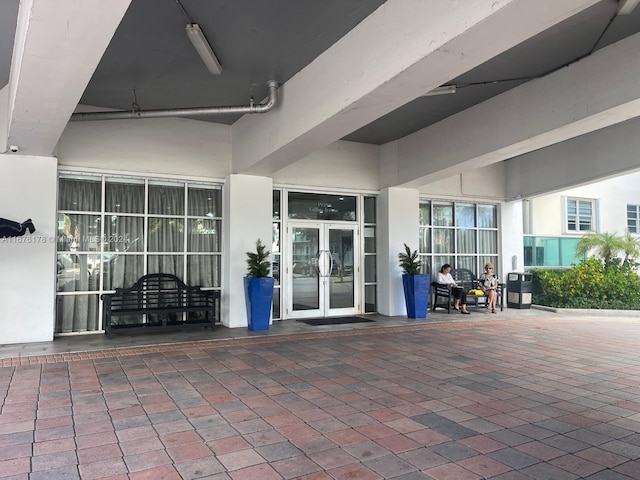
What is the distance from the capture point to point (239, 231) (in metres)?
8.63

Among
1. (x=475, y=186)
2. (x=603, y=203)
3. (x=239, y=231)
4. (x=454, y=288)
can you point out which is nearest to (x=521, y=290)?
(x=454, y=288)

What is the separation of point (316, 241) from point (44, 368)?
5.54 metres

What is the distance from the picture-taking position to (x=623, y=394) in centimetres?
468

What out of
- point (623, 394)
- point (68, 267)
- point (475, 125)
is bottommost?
point (623, 394)

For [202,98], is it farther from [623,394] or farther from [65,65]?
[623,394]

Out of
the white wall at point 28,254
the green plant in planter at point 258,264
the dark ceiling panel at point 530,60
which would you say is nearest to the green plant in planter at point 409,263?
the dark ceiling panel at point 530,60

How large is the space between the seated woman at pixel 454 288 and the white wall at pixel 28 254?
7716 millimetres

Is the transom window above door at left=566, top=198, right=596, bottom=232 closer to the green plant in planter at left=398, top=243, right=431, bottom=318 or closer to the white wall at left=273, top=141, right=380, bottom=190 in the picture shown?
the green plant in planter at left=398, top=243, right=431, bottom=318

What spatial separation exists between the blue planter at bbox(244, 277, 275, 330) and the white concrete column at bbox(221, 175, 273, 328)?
0.40m

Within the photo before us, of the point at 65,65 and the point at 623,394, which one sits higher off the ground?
the point at 65,65

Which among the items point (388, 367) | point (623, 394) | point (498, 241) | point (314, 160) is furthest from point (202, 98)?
point (498, 241)

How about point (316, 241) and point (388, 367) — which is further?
point (316, 241)

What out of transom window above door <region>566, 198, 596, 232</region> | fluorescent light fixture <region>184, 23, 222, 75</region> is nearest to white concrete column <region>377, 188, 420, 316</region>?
fluorescent light fixture <region>184, 23, 222, 75</region>

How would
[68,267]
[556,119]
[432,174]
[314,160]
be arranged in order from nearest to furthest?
[556,119] < [68,267] < [432,174] < [314,160]
